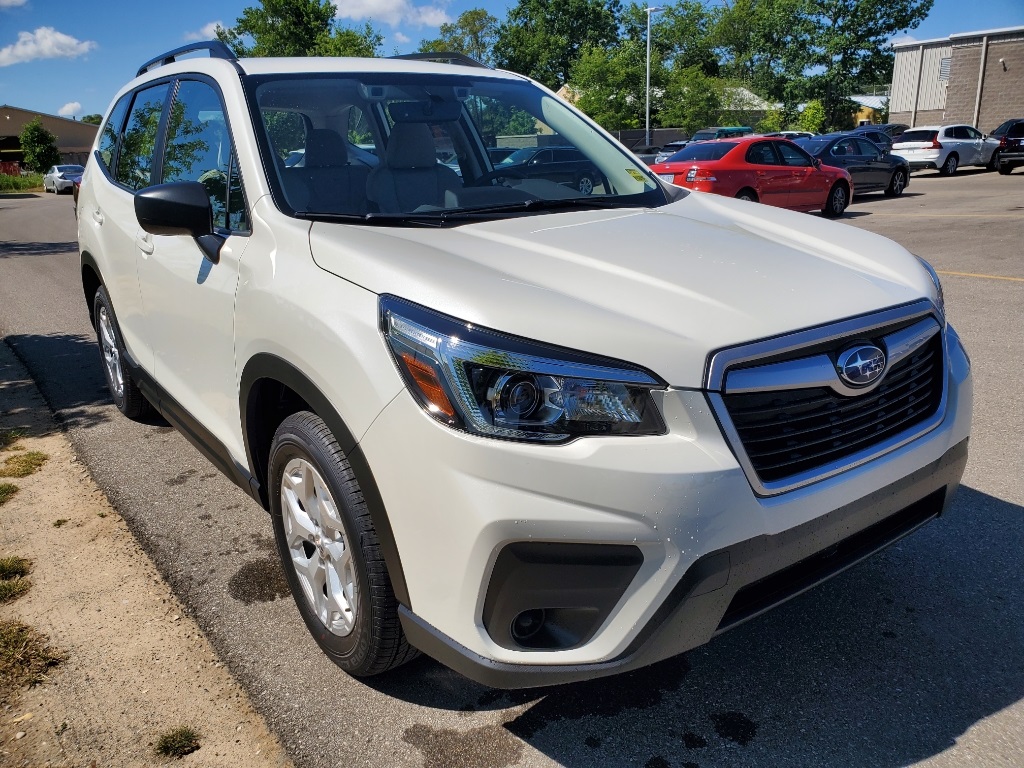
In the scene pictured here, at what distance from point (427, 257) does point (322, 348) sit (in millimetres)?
372

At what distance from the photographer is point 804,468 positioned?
2051 mm

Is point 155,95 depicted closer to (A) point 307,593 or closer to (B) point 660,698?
(A) point 307,593

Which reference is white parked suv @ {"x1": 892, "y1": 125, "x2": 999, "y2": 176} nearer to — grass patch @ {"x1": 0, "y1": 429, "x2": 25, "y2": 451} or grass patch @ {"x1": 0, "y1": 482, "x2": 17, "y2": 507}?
grass patch @ {"x1": 0, "y1": 429, "x2": 25, "y2": 451}

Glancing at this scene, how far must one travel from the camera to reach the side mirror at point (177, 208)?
2.70m

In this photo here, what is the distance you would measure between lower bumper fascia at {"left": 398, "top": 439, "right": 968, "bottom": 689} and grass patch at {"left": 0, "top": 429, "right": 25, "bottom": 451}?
11.6 ft

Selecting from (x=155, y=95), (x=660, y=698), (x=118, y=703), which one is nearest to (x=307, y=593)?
(x=118, y=703)

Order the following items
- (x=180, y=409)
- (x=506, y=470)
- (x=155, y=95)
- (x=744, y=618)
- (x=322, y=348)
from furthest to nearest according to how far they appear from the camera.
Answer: (x=155, y=95)
(x=180, y=409)
(x=322, y=348)
(x=744, y=618)
(x=506, y=470)

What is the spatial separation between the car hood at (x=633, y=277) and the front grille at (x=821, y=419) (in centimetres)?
17

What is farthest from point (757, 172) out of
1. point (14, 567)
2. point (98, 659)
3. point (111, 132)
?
point (98, 659)

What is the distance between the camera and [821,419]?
6.86 ft

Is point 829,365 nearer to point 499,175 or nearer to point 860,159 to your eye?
point 499,175

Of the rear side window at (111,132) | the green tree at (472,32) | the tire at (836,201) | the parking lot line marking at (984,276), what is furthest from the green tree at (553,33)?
the rear side window at (111,132)

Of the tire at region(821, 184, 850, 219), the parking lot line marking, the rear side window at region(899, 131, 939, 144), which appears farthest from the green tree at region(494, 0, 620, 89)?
the parking lot line marking

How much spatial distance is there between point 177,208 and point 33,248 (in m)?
13.7
